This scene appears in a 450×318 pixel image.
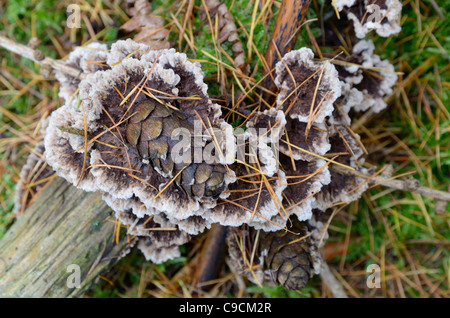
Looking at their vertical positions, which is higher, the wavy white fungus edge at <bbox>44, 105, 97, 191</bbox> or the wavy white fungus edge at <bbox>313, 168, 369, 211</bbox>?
the wavy white fungus edge at <bbox>44, 105, 97, 191</bbox>

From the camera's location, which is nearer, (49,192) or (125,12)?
(49,192)

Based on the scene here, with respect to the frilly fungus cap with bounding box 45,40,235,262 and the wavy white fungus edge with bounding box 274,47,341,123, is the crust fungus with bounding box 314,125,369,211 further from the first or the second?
the frilly fungus cap with bounding box 45,40,235,262

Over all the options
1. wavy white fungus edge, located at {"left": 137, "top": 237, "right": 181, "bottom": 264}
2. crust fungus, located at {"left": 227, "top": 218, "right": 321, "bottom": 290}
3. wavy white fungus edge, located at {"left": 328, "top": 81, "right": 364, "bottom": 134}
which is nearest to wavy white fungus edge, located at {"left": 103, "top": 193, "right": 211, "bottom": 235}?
crust fungus, located at {"left": 227, "top": 218, "right": 321, "bottom": 290}

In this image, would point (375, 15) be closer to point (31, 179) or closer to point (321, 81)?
point (321, 81)

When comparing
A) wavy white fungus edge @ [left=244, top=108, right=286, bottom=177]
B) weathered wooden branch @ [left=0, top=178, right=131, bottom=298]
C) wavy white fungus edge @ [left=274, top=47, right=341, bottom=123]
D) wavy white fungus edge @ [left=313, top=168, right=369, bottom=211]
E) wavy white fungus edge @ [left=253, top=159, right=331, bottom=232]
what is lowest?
weathered wooden branch @ [left=0, top=178, right=131, bottom=298]

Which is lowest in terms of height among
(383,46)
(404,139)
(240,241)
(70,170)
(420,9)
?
(240,241)

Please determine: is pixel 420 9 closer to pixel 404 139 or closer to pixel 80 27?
pixel 404 139
